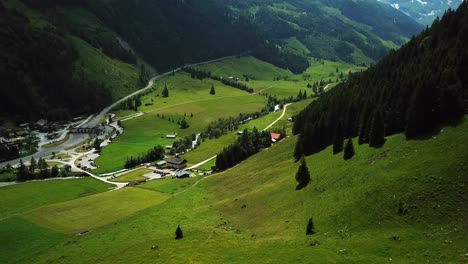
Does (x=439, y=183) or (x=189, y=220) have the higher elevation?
(x=439, y=183)

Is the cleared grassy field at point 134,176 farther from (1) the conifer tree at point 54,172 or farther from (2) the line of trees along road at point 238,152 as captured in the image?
(2) the line of trees along road at point 238,152

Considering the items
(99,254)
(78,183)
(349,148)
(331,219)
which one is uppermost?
(349,148)

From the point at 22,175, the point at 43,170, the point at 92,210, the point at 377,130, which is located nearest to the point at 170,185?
the point at 92,210

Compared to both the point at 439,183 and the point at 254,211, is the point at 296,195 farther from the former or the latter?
the point at 439,183

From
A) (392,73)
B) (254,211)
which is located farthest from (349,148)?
(392,73)

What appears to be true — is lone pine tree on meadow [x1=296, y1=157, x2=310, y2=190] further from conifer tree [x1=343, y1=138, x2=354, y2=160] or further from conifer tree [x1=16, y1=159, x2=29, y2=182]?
conifer tree [x1=16, y1=159, x2=29, y2=182]

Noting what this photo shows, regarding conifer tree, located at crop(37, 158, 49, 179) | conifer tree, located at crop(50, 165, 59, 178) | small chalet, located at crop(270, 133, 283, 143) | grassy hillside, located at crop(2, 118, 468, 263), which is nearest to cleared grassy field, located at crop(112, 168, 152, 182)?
conifer tree, located at crop(50, 165, 59, 178)
